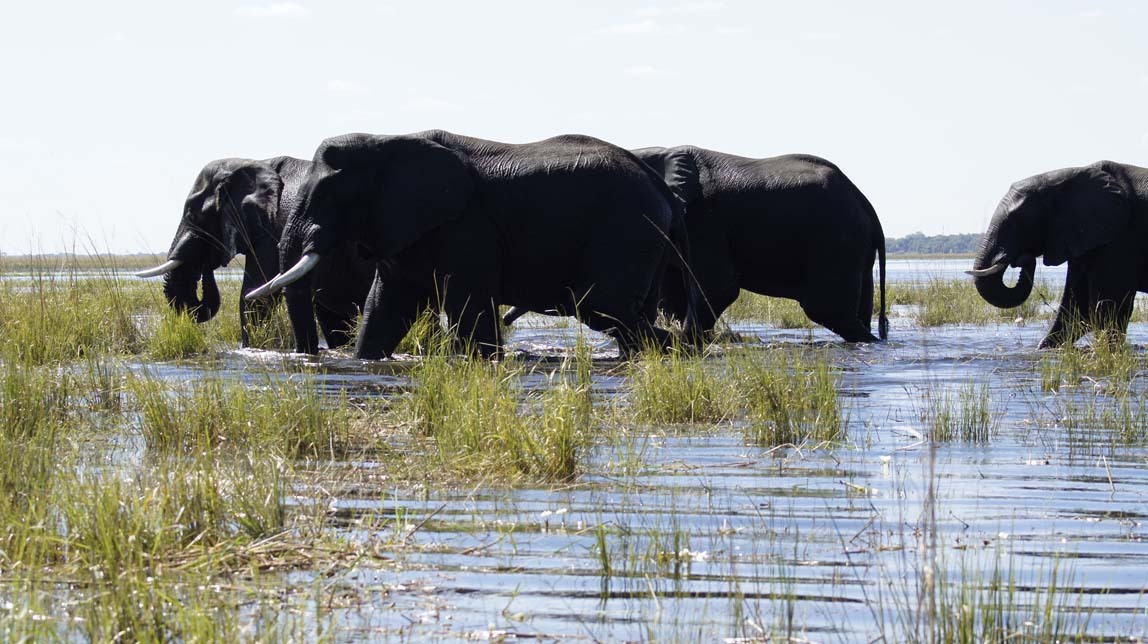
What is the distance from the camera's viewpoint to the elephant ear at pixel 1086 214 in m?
16.9

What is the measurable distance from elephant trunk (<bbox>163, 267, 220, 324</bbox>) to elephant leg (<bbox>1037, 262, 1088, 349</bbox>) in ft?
28.1

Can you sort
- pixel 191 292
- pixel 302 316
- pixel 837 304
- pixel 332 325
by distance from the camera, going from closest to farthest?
pixel 302 316 < pixel 332 325 < pixel 837 304 < pixel 191 292

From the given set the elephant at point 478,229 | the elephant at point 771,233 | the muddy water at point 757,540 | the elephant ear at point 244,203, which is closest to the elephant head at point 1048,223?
the elephant at point 771,233

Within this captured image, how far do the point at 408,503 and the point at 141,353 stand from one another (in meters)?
8.93

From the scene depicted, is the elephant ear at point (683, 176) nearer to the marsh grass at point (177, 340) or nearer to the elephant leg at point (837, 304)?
the elephant leg at point (837, 304)

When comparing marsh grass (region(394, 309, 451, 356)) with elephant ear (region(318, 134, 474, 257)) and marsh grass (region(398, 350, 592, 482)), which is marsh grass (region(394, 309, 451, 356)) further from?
marsh grass (region(398, 350, 592, 482))

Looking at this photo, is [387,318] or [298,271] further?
[387,318]

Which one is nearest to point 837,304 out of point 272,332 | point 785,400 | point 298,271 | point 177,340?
point 272,332

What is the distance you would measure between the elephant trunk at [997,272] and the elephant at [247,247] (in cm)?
687

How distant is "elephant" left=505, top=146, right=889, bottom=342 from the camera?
54.3 feet

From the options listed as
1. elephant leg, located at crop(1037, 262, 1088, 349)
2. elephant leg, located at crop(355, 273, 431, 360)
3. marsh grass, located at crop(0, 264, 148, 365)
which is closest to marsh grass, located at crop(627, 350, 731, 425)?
marsh grass, located at crop(0, 264, 148, 365)

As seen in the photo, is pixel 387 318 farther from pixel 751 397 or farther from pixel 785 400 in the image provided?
pixel 785 400

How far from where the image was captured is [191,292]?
16.9 m

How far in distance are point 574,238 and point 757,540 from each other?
7.50 metres
